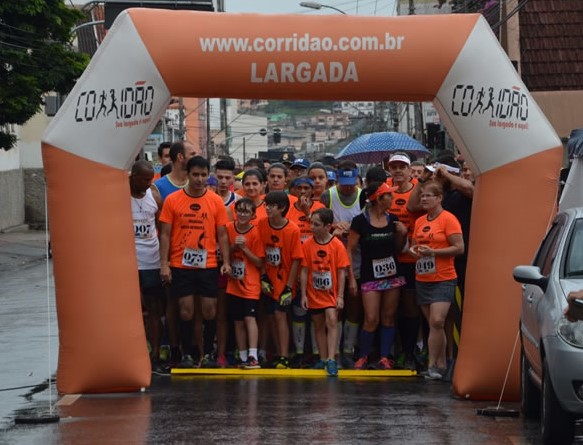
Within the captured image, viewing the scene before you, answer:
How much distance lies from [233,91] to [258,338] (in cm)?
293

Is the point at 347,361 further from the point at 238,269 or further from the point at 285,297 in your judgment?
the point at 238,269

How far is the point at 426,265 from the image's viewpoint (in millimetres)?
12914

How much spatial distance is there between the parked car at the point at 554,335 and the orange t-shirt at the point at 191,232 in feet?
11.1

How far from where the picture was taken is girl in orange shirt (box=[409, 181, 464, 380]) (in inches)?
505

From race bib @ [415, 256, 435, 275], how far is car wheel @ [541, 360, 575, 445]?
3.96m

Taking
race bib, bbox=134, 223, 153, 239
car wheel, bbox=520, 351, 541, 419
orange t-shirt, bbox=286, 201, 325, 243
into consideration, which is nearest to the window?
car wheel, bbox=520, 351, 541, 419

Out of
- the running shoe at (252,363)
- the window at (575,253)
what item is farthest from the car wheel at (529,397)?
the running shoe at (252,363)

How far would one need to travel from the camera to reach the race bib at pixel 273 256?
13492 mm

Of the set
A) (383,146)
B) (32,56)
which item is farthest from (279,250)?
(32,56)

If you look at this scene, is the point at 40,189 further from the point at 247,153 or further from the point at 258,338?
the point at 247,153

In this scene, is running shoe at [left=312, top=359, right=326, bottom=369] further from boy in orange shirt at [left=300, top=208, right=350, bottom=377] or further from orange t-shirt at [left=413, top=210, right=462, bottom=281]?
orange t-shirt at [left=413, top=210, right=462, bottom=281]

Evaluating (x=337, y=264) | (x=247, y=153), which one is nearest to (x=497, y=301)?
(x=337, y=264)

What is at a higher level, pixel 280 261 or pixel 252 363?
→ pixel 280 261

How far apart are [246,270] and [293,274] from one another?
446 mm
